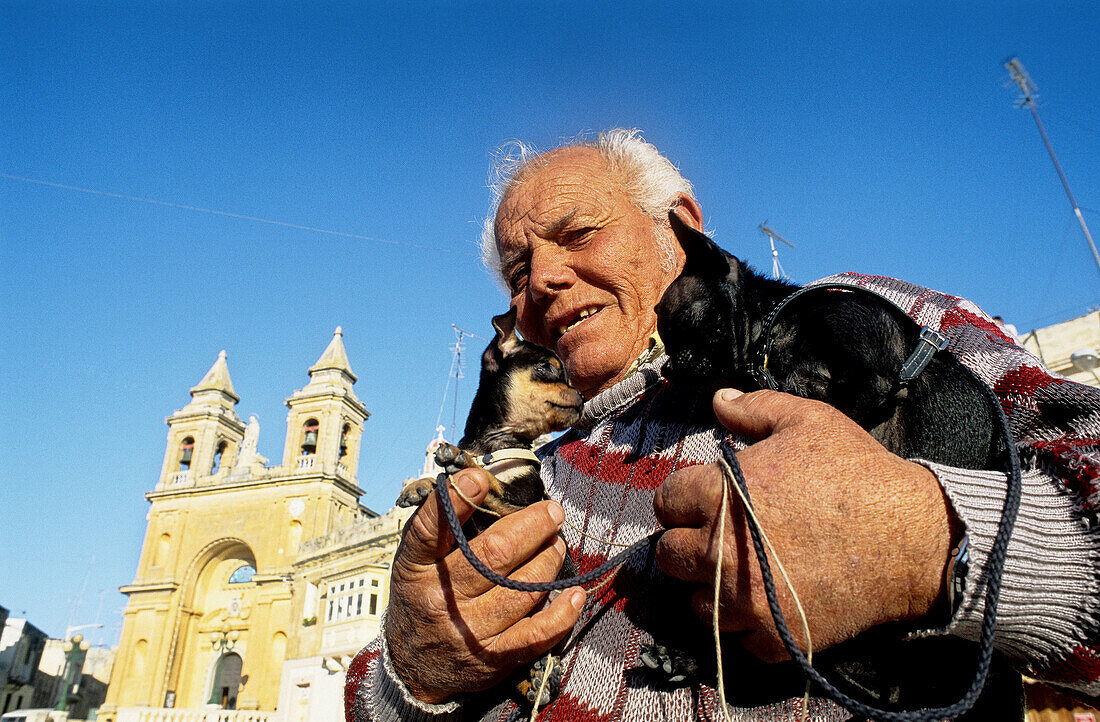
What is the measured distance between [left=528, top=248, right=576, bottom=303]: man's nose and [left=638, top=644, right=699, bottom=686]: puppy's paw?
1.41 metres

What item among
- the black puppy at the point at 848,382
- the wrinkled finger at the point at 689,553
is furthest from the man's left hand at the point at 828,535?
the black puppy at the point at 848,382

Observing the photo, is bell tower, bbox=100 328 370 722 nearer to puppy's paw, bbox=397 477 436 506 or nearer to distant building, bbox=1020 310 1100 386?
distant building, bbox=1020 310 1100 386

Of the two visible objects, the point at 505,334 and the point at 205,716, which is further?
the point at 205,716

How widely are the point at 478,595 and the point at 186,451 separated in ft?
154

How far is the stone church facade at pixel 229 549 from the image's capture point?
3431cm

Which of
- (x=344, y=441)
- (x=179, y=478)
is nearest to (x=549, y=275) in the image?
A: (x=344, y=441)

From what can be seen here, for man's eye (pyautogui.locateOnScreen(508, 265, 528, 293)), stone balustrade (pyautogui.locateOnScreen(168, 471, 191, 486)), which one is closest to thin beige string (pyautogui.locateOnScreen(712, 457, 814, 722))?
man's eye (pyautogui.locateOnScreen(508, 265, 528, 293))

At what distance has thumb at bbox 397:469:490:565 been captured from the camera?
152 cm

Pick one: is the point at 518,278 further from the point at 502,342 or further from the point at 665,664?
the point at 665,664

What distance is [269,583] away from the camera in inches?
1383

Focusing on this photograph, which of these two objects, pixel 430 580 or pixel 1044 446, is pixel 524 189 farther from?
pixel 1044 446

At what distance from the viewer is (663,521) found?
1.30 meters

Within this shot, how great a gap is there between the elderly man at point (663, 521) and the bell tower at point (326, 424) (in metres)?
36.7

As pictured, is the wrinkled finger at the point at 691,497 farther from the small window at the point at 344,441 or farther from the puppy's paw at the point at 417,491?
the small window at the point at 344,441
